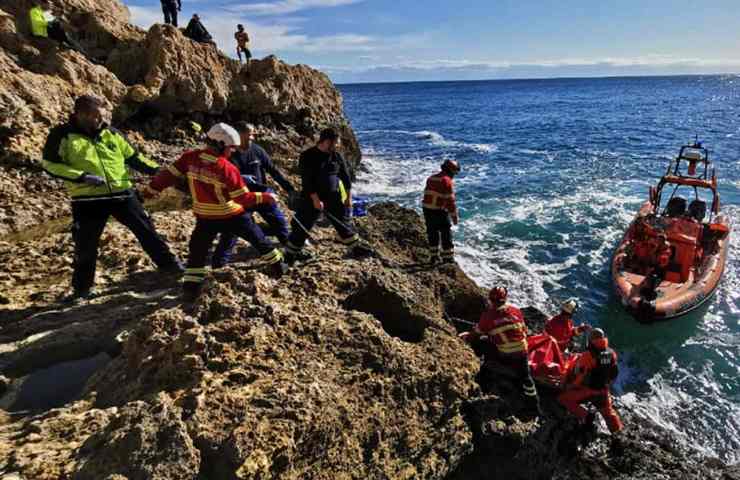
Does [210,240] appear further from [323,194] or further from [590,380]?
[590,380]

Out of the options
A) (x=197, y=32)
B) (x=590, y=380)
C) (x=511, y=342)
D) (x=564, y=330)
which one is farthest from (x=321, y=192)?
(x=197, y=32)

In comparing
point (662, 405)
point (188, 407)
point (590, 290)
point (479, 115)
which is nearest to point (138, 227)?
point (188, 407)

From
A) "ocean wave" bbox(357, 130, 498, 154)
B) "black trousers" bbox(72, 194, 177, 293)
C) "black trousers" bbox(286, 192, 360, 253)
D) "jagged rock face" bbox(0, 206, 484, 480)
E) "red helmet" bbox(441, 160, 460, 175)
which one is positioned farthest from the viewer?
"ocean wave" bbox(357, 130, 498, 154)

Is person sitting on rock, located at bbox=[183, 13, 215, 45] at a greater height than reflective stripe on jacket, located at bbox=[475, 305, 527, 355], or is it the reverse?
person sitting on rock, located at bbox=[183, 13, 215, 45]

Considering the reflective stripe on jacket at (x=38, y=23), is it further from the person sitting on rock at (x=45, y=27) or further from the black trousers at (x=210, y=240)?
the black trousers at (x=210, y=240)

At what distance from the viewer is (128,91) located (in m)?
12.3

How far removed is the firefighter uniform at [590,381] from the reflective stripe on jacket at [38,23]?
41.4 ft

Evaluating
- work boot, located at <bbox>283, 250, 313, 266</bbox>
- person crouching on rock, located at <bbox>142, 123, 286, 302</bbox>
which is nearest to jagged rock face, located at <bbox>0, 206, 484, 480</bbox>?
person crouching on rock, located at <bbox>142, 123, 286, 302</bbox>

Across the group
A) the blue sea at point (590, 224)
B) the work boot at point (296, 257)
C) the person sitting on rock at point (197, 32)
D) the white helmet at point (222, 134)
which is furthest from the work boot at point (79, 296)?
the person sitting on rock at point (197, 32)

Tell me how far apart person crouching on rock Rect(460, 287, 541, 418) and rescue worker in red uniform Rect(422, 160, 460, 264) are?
7.03ft

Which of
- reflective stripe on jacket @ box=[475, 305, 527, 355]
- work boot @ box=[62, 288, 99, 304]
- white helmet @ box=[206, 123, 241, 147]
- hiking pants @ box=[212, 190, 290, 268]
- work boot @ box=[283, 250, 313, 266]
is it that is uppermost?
white helmet @ box=[206, 123, 241, 147]

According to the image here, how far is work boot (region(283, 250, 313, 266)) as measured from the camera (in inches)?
204

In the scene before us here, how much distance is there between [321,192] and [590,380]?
393 cm

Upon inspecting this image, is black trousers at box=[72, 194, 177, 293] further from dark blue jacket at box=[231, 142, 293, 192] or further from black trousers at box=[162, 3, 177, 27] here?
black trousers at box=[162, 3, 177, 27]
